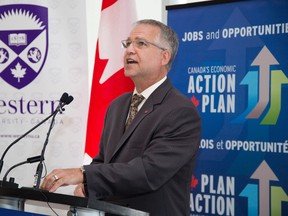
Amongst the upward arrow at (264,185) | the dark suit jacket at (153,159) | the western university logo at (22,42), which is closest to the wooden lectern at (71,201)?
the dark suit jacket at (153,159)

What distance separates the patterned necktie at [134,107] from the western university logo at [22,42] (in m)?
1.61

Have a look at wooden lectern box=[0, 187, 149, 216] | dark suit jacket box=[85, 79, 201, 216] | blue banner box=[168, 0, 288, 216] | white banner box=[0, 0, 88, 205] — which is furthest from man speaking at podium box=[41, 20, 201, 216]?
white banner box=[0, 0, 88, 205]

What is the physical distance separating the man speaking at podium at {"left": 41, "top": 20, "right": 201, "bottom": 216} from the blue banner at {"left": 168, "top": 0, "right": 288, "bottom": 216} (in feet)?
2.13

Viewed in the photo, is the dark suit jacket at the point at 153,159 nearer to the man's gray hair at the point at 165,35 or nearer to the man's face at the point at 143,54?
the man's face at the point at 143,54

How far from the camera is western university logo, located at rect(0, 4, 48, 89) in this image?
149 inches

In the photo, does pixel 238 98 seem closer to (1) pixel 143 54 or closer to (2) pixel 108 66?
(1) pixel 143 54

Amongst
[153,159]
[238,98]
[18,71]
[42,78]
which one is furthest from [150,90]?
[18,71]

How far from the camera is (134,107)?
2.37 m

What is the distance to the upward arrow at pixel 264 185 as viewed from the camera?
2771 millimetres

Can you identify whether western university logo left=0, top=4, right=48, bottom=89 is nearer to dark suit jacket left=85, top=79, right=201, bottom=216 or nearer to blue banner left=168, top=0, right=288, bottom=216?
blue banner left=168, top=0, right=288, bottom=216

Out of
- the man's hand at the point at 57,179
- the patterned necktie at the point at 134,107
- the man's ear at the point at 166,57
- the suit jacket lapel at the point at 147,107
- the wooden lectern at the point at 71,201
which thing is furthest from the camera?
the man's ear at the point at 166,57

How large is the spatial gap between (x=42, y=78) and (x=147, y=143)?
192 centimetres

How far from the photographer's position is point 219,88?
301 cm

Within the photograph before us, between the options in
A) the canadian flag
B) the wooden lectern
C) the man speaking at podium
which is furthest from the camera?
the canadian flag
